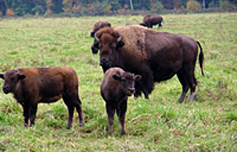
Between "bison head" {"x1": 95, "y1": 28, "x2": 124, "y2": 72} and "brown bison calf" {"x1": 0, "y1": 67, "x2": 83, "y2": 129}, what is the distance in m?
1.18

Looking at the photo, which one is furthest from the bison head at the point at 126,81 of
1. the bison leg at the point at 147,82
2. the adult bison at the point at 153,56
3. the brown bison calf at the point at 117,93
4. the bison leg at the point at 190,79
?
the bison leg at the point at 190,79

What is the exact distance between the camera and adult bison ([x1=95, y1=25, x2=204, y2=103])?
7.31 m

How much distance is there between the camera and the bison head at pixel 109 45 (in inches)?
263

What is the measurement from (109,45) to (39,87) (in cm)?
206

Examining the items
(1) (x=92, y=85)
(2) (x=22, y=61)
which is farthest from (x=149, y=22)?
(1) (x=92, y=85)

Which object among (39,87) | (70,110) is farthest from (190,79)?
(39,87)

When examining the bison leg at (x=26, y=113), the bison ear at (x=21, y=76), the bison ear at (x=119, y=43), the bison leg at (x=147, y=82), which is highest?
the bison ear at (x=119, y=43)

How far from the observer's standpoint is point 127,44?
24.1ft

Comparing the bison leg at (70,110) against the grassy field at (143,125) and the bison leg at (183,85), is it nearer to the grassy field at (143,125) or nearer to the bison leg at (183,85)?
the grassy field at (143,125)

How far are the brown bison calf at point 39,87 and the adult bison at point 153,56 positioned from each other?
1.74 metres

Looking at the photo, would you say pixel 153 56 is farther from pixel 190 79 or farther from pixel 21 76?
pixel 21 76

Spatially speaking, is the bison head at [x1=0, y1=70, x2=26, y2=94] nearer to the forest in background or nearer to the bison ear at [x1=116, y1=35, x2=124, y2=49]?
the bison ear at [x1=116, y1=35, x2=124, y2=49]

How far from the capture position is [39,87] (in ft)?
17.5

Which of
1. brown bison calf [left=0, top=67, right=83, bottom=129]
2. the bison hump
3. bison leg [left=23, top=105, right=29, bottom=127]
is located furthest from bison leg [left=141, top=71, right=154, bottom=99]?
bison leg [left=23, top=105, right=29, bottom=127]
